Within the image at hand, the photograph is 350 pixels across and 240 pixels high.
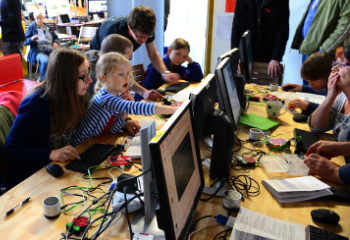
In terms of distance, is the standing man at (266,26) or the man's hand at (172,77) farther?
the standing man at (266,26)

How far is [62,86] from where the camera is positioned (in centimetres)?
146

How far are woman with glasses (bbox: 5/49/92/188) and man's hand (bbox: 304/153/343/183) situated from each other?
1.11 metres

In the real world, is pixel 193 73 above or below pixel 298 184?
above

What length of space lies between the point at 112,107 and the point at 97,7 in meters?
4.50

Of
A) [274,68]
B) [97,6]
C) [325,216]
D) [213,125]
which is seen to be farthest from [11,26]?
[325,216]

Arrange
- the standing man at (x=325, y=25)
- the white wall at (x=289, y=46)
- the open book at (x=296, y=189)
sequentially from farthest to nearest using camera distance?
the white wall at (x=289, y=46) < the standing man at (x=325, y=25) < the open book at (x=296, y=189)

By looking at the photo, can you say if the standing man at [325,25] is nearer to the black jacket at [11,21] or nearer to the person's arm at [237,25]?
the person's arm at [237,25]

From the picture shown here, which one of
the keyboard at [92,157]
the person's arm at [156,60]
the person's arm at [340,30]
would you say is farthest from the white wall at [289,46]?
the keyboard at [92,157]

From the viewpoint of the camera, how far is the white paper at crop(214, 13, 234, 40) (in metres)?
4.75

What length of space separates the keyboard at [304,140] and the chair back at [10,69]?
256cm

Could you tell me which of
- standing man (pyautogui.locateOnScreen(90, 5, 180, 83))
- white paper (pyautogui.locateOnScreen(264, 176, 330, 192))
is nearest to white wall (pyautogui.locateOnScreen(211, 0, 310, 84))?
standing man (pyautogui.locateOnScreen(90, 5, 180, 83))

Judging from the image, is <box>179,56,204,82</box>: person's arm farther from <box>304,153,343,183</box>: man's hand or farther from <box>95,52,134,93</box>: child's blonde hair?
<box>304,153,343,183</box>: man's hand

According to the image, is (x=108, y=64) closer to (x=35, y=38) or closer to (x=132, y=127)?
(x=132, y=127)

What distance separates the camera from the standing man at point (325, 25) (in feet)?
10.1
